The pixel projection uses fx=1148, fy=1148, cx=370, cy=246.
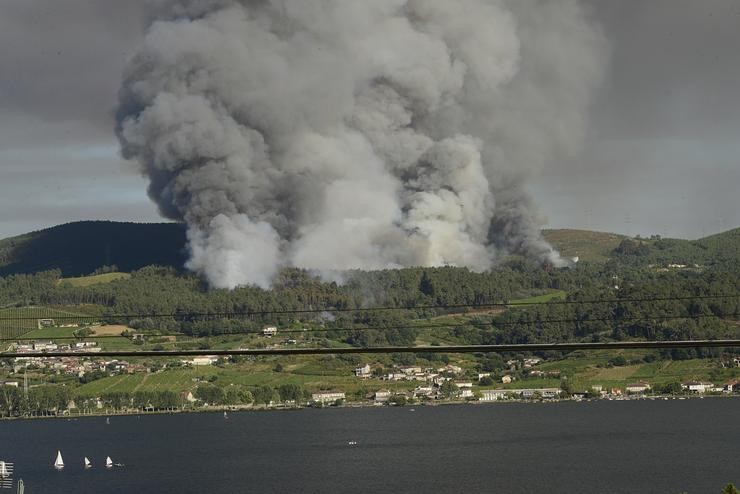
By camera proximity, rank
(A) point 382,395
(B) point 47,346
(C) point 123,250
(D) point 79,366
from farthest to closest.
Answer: (C) point 123,250 < (D) point 79,366 < (A) point 382,395 < (B) point 47,346

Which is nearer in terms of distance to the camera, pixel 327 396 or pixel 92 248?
pixel 327 396

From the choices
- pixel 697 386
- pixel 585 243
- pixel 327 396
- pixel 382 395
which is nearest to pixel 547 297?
pixel 697 386

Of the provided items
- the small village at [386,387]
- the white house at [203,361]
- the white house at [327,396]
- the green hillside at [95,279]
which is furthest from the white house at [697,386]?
the green hillside at [95,279]

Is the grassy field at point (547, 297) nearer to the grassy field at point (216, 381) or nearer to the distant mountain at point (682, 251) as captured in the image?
the grassy field at point (216, 381)

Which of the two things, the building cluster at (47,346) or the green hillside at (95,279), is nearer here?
the building cluster at (47,346)

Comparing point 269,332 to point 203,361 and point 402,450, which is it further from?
point 203,361

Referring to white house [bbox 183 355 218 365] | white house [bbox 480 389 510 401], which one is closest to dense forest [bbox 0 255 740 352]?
white house [bbox 183 355 218 365]

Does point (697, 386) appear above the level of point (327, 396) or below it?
below

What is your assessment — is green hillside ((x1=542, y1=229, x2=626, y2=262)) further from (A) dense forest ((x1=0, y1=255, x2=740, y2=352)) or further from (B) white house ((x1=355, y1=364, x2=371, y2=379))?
(B) white house ((x1=355, y1=364, x2=371, y2=379))
